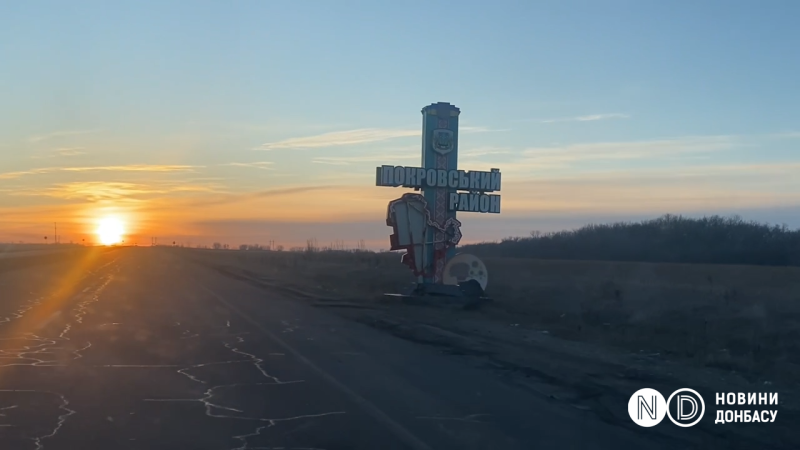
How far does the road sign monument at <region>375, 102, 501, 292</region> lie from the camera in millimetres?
36969

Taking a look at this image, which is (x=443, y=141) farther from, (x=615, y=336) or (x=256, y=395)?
(x=256, y=395)

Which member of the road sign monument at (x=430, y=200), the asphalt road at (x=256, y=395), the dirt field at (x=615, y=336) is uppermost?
the road sign monument at (x=430, y=200)

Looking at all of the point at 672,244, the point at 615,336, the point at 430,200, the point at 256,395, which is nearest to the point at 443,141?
the point at 430,200

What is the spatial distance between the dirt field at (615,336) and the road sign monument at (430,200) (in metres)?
2.69

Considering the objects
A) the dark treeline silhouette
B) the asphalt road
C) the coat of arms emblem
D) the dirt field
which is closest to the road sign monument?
the coat of arms emblem

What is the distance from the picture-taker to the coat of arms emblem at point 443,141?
3731 cm

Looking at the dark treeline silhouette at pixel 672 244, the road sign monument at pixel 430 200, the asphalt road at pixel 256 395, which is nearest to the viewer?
the asphalt road at pixel 256 395

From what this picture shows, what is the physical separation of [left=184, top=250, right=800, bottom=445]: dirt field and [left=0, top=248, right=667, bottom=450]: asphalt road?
1292mm

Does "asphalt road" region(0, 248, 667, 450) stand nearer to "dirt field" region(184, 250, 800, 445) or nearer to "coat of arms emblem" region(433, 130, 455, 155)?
"dirt field" region(184, 250, 800, 445)

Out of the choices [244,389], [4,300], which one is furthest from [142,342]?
[4,300]

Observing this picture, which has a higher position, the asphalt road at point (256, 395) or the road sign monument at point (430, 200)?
the road sign monument at point (430, 200)

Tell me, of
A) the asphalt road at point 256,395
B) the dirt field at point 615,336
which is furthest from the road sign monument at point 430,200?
the asphalt road at point 256,395

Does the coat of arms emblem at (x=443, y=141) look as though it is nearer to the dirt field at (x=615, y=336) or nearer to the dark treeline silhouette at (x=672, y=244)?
the dirt field at (x=615, y=336)

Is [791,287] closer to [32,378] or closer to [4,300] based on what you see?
[4,300]
